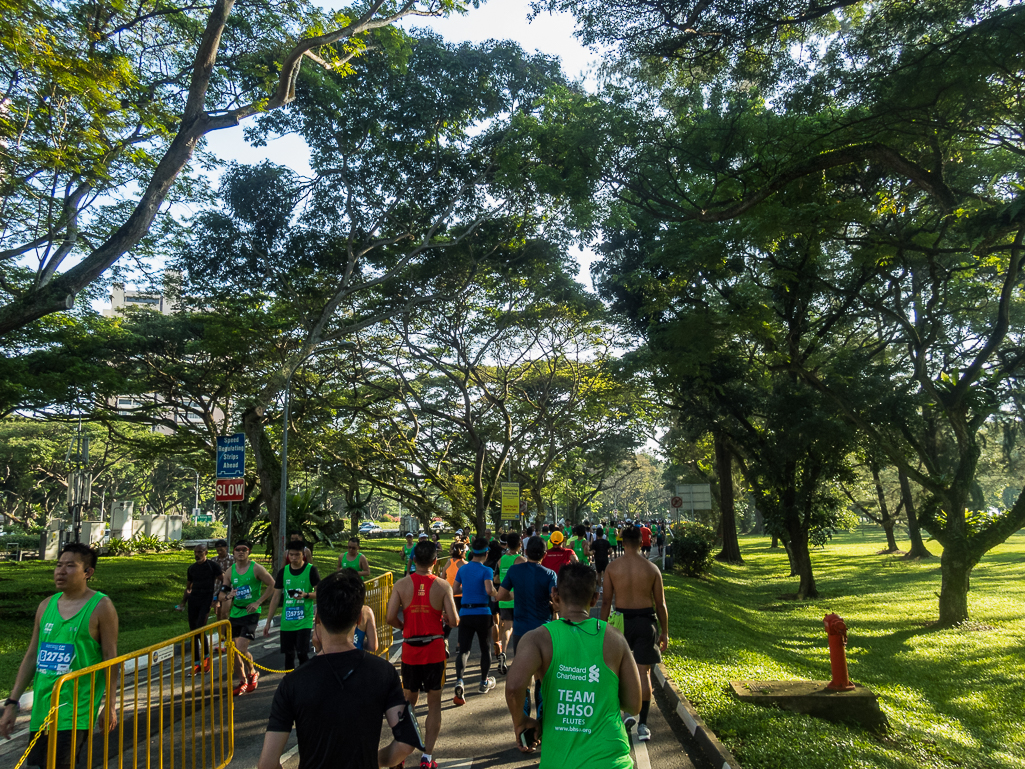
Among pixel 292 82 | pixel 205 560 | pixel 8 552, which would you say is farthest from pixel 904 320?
pixel 8 552

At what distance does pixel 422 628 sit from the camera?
5.79 meters

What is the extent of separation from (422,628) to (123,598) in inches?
570

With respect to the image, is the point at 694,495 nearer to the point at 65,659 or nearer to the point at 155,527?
the point at 65,659

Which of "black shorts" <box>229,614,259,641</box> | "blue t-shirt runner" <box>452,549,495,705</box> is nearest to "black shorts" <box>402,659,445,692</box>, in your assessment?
"blue t-shirt runner" <box>452,549,495,705</box>

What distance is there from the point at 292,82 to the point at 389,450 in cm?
1869

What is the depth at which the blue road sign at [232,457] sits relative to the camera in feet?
44.2

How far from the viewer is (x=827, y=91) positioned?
32.6ft

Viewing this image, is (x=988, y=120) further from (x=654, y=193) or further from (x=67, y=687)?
(x=67, y=687)

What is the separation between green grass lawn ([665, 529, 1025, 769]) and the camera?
20.7ft

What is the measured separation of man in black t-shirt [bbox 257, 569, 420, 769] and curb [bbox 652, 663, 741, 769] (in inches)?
144

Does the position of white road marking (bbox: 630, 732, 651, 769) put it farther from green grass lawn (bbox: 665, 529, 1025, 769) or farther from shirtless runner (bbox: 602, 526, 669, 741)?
green grass lawn (bbox: 665, 529, 1025, 769)

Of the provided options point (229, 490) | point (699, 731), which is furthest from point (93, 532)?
point (699, 731)

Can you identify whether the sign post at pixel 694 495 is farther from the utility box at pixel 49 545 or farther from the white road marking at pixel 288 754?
the utility box at pixel 49 545

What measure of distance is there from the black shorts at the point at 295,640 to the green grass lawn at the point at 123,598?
3952 mm
